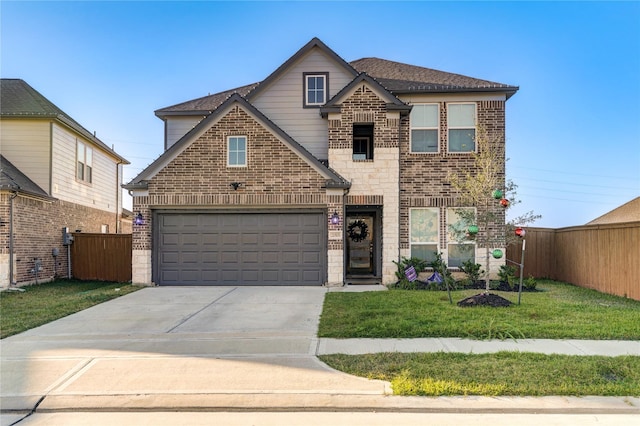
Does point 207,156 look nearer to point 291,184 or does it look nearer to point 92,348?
point 291,184

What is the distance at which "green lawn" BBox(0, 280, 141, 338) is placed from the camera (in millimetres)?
8422

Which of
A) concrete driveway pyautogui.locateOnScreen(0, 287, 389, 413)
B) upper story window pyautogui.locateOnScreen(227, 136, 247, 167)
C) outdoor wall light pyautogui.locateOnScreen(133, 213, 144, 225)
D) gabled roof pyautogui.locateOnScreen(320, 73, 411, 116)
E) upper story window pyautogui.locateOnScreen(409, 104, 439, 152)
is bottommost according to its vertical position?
concrete driveway pyautogui.locateOnScreen(0, 287, 389, 413)

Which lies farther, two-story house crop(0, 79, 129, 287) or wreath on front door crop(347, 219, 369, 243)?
wreath on front door crop(347, 219, 369, 243)

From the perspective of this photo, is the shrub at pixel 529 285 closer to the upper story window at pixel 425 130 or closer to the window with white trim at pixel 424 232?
the window with white trim at pixel 424 232

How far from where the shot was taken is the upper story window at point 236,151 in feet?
42.9

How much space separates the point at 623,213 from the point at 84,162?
85.0 feet

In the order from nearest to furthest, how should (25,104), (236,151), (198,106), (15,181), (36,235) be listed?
(236,151)
(15,181)
(36,235)
(25,104)
(198,106)

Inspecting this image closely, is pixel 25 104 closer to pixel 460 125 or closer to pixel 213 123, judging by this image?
pixel 213 123

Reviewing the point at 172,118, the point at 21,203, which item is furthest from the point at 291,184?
the point at 21,203

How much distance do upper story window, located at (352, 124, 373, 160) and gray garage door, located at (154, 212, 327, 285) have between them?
2.86m

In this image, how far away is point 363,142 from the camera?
1466 centimetres

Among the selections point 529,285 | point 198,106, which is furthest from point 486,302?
point 198,106

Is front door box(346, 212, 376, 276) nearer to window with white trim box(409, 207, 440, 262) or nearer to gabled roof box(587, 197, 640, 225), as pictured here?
window with white trim box(409, 207, 440, 262)

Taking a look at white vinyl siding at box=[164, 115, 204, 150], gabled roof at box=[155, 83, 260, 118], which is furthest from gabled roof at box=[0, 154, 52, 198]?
gabled roof at box=[155, 83, 260, 118]
